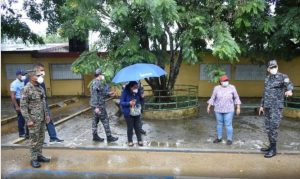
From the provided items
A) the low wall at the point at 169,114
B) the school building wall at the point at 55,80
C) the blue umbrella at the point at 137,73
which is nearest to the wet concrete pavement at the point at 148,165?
the blue umbrella at the point at 137,73

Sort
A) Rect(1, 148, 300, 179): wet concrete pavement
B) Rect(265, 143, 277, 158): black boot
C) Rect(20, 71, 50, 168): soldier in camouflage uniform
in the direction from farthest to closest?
Rect(265, 143, 277, 158): black boot < Rect(20, 71, 50, 168): soldier in camouflage uniform < Rect(1, 148, 300, 179): wet concrete pavement

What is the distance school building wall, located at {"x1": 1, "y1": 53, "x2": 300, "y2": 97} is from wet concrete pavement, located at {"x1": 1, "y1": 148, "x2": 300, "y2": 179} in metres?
9.57

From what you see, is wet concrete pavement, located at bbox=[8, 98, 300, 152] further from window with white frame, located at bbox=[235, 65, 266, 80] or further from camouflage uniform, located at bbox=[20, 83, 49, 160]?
window with white frame, located at bbox=[235, 65, 266, 80]

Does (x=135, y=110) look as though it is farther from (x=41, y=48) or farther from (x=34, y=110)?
(x=41, y=48)

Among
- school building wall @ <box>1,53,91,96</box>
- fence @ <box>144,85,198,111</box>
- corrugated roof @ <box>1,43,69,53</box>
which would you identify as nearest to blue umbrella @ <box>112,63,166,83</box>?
fence @ <box>144,85,198,111</box>

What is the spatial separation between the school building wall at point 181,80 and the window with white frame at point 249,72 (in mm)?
145

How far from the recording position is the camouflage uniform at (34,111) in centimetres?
640

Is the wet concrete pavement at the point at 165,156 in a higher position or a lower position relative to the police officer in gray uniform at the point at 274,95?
lower

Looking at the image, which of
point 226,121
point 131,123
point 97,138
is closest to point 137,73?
point 131,123

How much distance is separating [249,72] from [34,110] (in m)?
12.0

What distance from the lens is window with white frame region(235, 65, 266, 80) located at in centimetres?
1633

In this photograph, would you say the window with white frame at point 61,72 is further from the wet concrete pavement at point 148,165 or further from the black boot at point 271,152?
the black boot at point 271,152

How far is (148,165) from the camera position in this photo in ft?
21.4

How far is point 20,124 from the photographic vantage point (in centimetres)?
879
